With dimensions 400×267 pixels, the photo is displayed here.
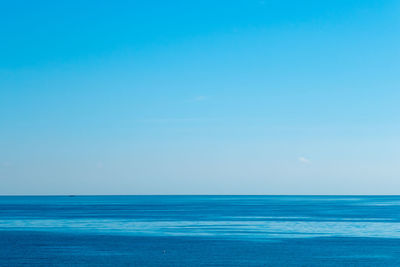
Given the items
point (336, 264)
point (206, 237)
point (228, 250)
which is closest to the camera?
point (336, 264)

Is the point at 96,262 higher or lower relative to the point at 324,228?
lower

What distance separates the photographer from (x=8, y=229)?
77.8m

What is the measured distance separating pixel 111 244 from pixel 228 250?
1339 centimetres

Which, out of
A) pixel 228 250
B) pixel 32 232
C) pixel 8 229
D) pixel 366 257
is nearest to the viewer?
pixel 366 257

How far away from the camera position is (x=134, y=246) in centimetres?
5606

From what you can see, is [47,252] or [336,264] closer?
[336,264]

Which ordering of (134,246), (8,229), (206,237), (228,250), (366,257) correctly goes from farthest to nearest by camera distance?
(8,229) → (206,237) → (134,246) → (228,250) → (366,257)

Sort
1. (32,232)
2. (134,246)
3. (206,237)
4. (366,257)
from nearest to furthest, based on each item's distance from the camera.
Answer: (366,257)
(134,246)
(206,237)
(32,232)

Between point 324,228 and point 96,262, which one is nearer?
point 96,262

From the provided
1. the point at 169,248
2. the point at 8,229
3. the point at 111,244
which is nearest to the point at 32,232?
the point at 8,229

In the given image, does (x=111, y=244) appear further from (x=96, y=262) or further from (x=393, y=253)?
(x=393, y=253)

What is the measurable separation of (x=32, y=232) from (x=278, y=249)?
1416 inches

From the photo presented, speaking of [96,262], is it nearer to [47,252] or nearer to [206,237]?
[47,252]

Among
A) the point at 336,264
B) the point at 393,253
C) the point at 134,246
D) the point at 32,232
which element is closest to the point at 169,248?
the point at 134,246
